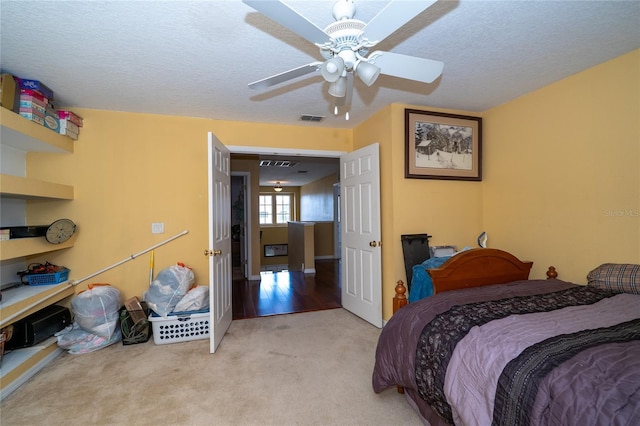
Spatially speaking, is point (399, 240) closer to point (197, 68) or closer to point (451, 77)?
point (451, 77)

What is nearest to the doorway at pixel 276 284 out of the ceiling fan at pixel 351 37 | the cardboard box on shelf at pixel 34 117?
the cardboard box on shelf at pixel 34 117

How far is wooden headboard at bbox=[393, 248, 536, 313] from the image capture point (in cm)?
222

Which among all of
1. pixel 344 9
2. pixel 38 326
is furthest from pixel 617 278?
pixel 38 326

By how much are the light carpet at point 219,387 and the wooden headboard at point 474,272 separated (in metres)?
0.71

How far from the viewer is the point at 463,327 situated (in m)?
1.46

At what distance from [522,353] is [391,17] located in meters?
1.47

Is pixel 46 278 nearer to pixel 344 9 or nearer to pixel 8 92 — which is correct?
pixel 8 92

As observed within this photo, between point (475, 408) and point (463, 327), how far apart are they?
346 mm

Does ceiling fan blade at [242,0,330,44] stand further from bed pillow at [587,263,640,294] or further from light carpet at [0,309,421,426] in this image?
bed pillow at [587,263,640,294]

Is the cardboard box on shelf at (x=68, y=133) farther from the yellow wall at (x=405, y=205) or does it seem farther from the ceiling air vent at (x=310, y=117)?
the yellow wall at (x=405, y=205)

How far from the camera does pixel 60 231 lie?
9.18 feet

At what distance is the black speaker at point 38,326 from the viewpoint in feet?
8.01

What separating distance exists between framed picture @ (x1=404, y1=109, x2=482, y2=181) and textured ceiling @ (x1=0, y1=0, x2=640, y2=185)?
0.29 metres

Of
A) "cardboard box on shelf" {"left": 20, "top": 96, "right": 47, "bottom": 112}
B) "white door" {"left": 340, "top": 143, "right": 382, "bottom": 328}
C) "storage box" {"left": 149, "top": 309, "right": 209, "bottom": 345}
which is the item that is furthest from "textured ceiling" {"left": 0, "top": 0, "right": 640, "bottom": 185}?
"storage box" {"left": 149, "top": 309, "right": 209, "bottom": 345}
